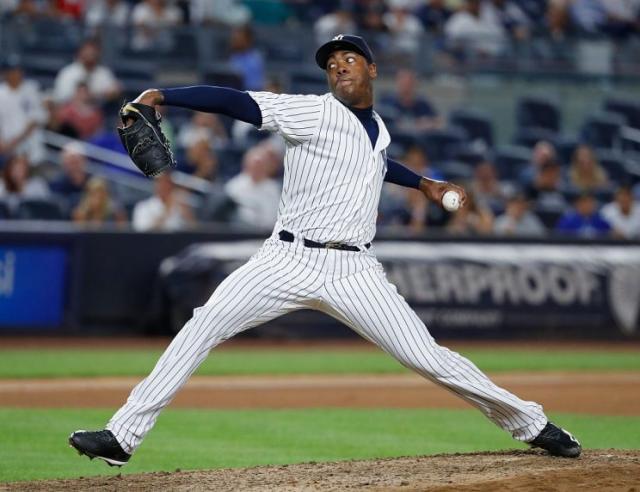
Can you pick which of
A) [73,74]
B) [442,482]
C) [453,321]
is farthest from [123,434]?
[73,74]

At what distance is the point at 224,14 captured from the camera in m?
17.3

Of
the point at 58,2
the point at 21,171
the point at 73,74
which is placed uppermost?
the point at 58,2

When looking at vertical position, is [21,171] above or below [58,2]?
below

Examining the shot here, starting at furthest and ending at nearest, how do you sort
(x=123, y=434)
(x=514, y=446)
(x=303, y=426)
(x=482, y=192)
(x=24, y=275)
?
(x=482, y=192), (x=24, y=275), (x=303, y=426), (x=514, y=446), (x=123, y=434)

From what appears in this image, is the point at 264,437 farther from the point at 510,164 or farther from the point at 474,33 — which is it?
the point at 474,33

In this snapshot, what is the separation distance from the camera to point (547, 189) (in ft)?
52.3

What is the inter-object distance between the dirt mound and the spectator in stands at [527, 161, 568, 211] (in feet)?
32.2

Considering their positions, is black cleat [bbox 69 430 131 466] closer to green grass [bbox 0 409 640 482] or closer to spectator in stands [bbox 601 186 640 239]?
green grass [bbox 0 409 640 482]

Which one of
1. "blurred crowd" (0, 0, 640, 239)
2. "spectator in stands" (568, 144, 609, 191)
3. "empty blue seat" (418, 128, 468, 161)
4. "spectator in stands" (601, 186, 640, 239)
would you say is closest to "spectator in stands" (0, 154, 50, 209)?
"blurred crowd" (0, 0, 640, 239)

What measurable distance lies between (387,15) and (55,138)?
19.4 ft

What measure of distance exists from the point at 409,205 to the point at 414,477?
30.2ft

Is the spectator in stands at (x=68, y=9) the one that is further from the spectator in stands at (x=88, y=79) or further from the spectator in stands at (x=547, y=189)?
the spectator in stands at (x=547, y=189)

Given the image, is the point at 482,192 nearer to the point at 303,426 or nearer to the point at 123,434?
the point at 303,426

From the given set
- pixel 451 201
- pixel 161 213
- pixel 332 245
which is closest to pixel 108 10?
pixel 161 213
